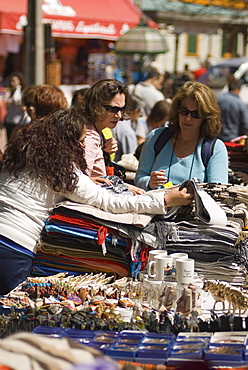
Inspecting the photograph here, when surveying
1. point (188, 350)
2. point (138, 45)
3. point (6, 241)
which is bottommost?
point (188, 350)

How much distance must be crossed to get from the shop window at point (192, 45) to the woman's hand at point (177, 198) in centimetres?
3446

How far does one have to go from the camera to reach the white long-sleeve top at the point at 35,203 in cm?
A: 336

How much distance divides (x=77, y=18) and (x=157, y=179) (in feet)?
41.8

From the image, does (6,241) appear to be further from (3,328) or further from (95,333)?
(95,333)

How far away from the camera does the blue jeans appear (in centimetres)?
337

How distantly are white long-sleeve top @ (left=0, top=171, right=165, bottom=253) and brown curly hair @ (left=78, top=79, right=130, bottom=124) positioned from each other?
2.25 feet

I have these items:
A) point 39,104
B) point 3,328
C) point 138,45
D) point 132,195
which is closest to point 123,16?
point 138,45

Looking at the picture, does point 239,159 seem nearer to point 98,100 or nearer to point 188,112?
point 188,112

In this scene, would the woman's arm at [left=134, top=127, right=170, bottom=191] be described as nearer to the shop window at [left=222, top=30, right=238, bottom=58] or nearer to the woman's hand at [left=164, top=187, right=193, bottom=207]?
the woman's hand at [left=164, top=187, right=193, bottom=207]

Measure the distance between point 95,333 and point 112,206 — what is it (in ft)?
3.62

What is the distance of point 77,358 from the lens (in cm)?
166

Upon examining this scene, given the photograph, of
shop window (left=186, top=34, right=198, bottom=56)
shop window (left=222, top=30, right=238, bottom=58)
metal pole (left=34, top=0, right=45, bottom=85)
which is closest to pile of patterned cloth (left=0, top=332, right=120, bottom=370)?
metal pole (left=34, top=0, right=45, bottom=85)

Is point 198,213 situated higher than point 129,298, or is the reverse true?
point 198,213

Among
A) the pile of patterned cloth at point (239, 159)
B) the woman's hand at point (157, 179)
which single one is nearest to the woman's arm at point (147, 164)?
the woman's hand at point (157, 179)
